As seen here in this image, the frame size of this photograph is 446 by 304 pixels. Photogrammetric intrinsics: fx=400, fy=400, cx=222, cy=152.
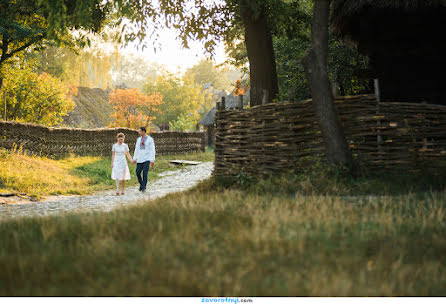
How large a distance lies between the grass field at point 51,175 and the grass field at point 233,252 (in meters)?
6.52

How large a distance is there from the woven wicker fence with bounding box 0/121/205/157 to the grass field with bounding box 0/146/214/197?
0.57 meters

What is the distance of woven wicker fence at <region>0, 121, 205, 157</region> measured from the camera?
14.0 m

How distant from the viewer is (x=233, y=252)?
329 centimetres

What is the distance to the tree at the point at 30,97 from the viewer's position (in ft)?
63.9

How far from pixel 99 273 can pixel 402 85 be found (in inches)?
403

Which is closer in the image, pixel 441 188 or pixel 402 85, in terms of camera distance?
pixel 441 188

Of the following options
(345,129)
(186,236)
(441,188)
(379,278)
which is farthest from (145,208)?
(441,188)

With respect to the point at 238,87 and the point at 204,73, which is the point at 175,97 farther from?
the point at 238,87

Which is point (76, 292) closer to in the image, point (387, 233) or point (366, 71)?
point (387, 233)

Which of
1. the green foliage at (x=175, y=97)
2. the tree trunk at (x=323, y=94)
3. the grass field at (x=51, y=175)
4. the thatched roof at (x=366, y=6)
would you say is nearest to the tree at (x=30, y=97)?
the grass field at (x=51, y=175)

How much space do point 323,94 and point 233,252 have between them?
14.5ft

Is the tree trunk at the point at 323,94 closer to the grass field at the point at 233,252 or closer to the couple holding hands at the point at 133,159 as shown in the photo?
the grass field at the point at 233,252

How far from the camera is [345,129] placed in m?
7.48

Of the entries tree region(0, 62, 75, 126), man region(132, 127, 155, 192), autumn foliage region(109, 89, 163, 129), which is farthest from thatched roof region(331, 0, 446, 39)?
autumn foliage region(109, 89, 163, 129)
